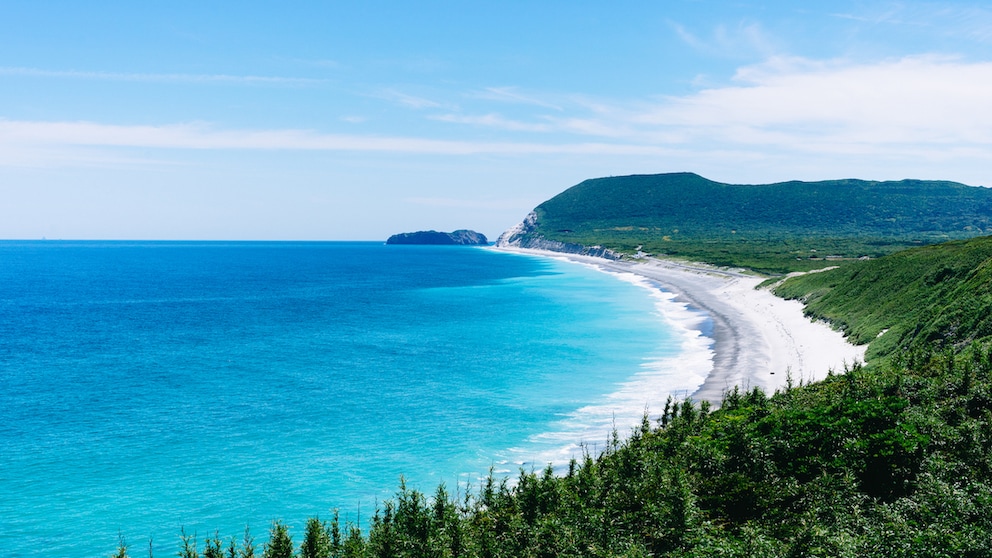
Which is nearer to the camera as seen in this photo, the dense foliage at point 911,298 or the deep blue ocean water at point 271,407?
the deep blue ocean water at point 271,407

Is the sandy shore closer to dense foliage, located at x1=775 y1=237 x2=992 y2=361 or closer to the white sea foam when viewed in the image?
the white sea foam

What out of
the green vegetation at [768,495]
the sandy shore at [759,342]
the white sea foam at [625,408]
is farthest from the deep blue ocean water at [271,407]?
the sandy shore at [759,342]

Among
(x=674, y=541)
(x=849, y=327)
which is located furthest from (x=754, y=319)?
(x=674, y=541)

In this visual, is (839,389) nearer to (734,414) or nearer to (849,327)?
(734,414)

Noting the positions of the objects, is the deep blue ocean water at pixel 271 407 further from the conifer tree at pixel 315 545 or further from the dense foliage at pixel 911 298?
the dense foliage at pixel 911 298

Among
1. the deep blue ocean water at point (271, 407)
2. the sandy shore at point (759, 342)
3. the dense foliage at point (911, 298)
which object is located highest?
the dense foliage at point (911, 298)

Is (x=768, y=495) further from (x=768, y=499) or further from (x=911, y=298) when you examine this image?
(x=911, y=298)
